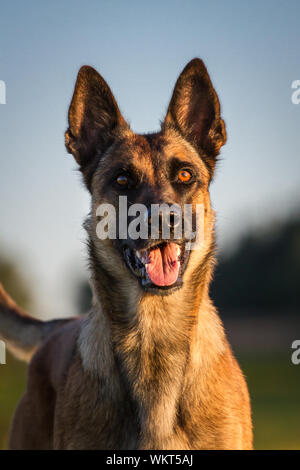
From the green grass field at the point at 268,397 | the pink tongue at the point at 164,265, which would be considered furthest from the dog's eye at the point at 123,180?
the green grass field at the point at 268,397

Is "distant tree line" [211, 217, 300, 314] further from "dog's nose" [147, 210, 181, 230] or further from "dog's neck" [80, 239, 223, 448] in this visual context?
"dog's nose" [147, 210, 181, 230]

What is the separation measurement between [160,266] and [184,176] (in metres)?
0.82

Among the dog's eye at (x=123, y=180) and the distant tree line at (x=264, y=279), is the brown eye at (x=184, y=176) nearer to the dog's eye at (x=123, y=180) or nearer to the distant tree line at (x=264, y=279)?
the dog's eye at (x=123, y=180)

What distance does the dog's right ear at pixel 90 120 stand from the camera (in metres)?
5.36

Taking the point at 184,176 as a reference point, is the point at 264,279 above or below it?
below

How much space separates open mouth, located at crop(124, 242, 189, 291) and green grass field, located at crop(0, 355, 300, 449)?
2.61 m

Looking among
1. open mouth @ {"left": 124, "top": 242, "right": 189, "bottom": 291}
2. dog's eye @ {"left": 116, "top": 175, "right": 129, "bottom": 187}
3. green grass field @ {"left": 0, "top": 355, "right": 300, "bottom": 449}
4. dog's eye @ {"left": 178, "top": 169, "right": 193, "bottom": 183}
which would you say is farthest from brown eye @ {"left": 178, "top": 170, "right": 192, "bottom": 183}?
green grass field @ {"left": 0, "top": 355, "right": 300, "bottom": 449}

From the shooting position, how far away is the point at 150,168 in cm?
508

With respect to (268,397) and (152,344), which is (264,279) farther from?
(152,344)

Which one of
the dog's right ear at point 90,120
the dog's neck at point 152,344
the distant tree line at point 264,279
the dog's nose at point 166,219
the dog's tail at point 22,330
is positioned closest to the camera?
the dog's nose at point 166,219

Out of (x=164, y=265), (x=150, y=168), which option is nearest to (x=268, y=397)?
(x=150, y=168)

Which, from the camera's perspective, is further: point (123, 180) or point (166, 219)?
point (123, 180)

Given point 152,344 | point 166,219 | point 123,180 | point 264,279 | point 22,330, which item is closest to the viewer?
point 166,219

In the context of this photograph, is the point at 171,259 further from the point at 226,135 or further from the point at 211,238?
the point at 226,135
